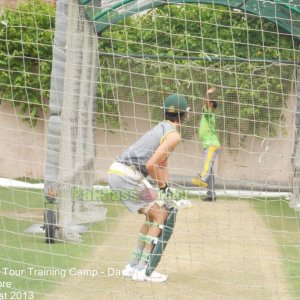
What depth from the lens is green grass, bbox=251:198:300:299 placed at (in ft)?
25.8

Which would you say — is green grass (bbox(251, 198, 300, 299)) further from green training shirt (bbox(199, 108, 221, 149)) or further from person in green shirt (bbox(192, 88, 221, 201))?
green training shirt (bbox(199, 108, 221, 149))

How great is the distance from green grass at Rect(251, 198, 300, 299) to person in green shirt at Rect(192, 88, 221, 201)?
2.61 ft

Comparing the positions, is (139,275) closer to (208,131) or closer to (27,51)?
(208,131)

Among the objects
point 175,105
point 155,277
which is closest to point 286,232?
point 155,277

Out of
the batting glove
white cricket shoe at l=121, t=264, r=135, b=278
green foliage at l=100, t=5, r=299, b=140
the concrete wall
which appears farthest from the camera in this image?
the concrete wall

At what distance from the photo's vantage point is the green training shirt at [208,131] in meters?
12.8

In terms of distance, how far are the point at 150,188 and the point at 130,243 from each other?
75.9 inches

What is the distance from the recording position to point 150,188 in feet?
24.1

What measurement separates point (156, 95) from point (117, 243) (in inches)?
182

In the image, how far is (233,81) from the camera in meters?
13.3

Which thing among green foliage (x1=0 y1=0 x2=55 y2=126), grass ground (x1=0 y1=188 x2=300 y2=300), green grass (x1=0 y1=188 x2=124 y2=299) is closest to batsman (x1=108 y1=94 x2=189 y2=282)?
grass ground (x1=0 y1=188 x2=300 y2=300)

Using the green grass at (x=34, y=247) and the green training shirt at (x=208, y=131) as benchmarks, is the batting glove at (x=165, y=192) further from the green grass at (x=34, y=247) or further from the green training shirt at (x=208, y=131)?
the green training shirt at (x=208, y=131)

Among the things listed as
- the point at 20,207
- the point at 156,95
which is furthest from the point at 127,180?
the point at 156,95

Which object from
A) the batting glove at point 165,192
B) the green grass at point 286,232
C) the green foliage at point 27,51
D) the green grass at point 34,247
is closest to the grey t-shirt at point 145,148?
the batting glove at point 165,192
